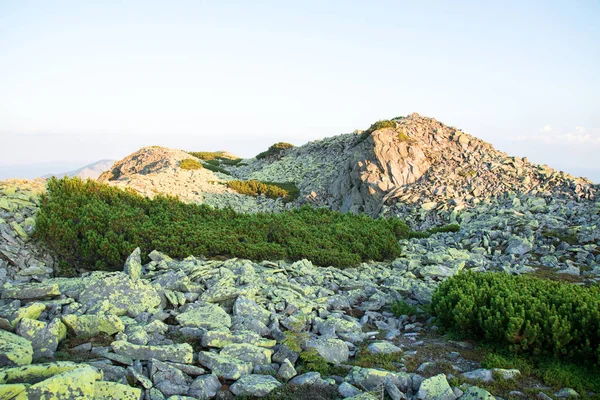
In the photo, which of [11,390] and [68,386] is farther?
[68,386]

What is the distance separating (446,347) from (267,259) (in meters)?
5.59

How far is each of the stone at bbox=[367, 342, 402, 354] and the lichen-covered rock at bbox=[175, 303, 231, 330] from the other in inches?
87.1

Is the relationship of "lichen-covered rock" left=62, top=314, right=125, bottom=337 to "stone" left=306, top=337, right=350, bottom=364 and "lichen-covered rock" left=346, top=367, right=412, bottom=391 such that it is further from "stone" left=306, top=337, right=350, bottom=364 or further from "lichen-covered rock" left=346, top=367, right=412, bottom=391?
"lichen-covered rock" left=346, top=367, right=412, bottom=391

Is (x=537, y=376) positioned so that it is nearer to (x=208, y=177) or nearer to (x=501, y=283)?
(x=501, y=283)

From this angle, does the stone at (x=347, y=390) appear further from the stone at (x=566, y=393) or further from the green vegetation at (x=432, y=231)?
the green vegetation at (x=432, y=231)

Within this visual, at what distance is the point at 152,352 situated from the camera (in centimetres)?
564

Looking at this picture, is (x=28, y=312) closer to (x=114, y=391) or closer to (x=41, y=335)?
(x=41, y=335)

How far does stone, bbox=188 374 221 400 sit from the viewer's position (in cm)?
502

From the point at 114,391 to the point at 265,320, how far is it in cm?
299

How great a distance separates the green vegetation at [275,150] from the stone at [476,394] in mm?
39970

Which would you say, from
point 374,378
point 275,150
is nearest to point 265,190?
point 275,150

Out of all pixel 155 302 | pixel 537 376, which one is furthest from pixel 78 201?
pixel 537 376

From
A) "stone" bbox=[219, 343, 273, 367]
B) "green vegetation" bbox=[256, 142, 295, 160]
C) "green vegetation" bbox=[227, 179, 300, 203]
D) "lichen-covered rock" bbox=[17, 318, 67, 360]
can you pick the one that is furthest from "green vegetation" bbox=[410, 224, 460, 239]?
"green vegetation" bbox=[256, 142, 295, 160]

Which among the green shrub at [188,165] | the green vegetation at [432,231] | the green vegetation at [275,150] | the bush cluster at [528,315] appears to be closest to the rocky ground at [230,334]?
the bush cluster at [528,315]
